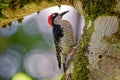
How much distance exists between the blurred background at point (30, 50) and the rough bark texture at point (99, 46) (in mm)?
3248

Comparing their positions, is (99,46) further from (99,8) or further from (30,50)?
(30,50)

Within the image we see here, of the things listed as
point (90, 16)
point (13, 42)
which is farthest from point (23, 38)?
point (90, 16)

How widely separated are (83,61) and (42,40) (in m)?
5.31

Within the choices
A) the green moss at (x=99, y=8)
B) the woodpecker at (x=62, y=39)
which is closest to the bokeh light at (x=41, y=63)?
the woodpecker at (x=62, y=39)

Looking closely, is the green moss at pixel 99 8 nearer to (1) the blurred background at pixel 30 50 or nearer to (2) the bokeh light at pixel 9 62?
(1) the blurred background at pixel 30 50

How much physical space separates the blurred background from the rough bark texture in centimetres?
325

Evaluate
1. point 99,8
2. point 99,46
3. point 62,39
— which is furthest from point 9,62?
point 99,46

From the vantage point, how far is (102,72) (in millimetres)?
1418

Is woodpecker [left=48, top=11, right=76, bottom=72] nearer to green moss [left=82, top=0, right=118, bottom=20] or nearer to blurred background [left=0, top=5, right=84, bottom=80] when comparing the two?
blurred background [left=0, top=5, right=84, bottom=80]

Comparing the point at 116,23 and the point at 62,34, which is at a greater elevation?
the point at 116,23

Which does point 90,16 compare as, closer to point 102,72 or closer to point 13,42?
point 102,72

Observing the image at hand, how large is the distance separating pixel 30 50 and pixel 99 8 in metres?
5.55

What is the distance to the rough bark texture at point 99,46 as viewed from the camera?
142 cm

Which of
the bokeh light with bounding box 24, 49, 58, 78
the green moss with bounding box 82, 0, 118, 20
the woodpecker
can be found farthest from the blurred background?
the green moss with bounding box 82, 0, 118, 20
